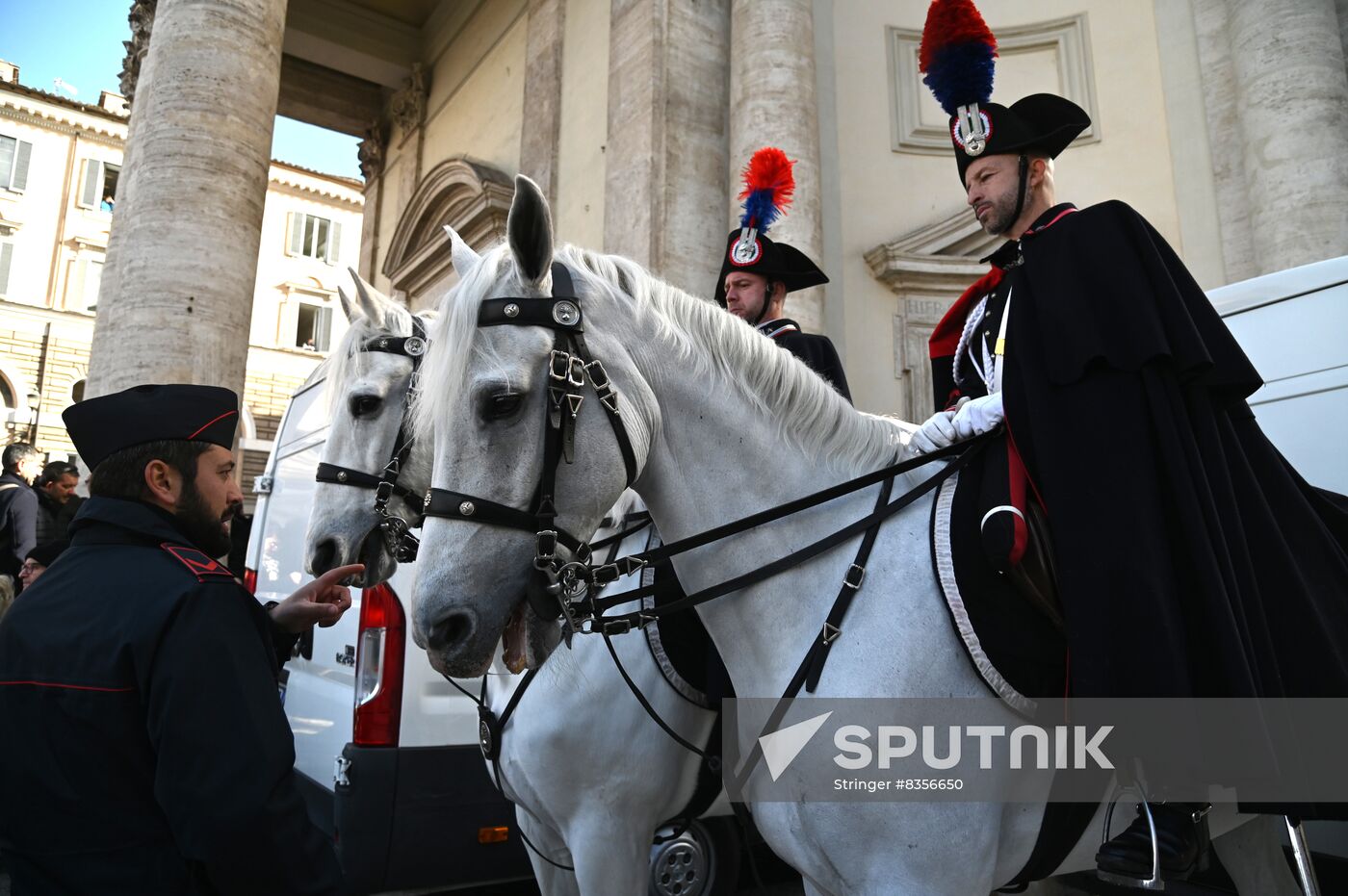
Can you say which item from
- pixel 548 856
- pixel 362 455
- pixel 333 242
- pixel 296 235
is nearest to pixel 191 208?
pixel 362 455

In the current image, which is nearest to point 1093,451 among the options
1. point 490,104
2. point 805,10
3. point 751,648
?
point 751,648

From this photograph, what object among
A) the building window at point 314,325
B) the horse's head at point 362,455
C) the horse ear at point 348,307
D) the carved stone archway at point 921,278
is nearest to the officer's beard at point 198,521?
the horse's head at point 362,455

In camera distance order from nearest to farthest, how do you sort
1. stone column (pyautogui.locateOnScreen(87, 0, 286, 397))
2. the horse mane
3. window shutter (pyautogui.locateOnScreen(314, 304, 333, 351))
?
the horse mane, stone column (pyautogui.locateOnScreen(87, 0, 286, 397)), window shutter (pyautogui.locateOnScreen(314, 304, 333, 351))

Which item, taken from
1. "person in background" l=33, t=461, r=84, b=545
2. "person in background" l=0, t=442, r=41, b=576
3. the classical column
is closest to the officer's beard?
"person in background" l=0, t=442, r=41, b=576

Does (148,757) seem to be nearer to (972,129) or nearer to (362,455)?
(362,455)

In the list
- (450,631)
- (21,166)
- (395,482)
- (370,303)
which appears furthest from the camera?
(21,166)

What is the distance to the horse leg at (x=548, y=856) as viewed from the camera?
2.64 m

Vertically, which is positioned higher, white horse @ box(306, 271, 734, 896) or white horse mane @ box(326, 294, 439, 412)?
white horse mane @ box(326, 294, 439, 412)

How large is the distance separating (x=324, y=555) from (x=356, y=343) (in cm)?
92

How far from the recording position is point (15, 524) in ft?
19.6

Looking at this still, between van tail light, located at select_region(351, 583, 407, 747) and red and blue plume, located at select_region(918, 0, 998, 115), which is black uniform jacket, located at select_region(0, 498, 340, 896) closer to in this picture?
van tail light, located at select_region(351, 583, 407, 747)

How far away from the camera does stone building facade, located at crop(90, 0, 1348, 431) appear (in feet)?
25.2

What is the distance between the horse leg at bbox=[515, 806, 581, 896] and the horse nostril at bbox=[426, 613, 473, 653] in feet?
4.49

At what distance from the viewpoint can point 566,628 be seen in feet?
5.73
